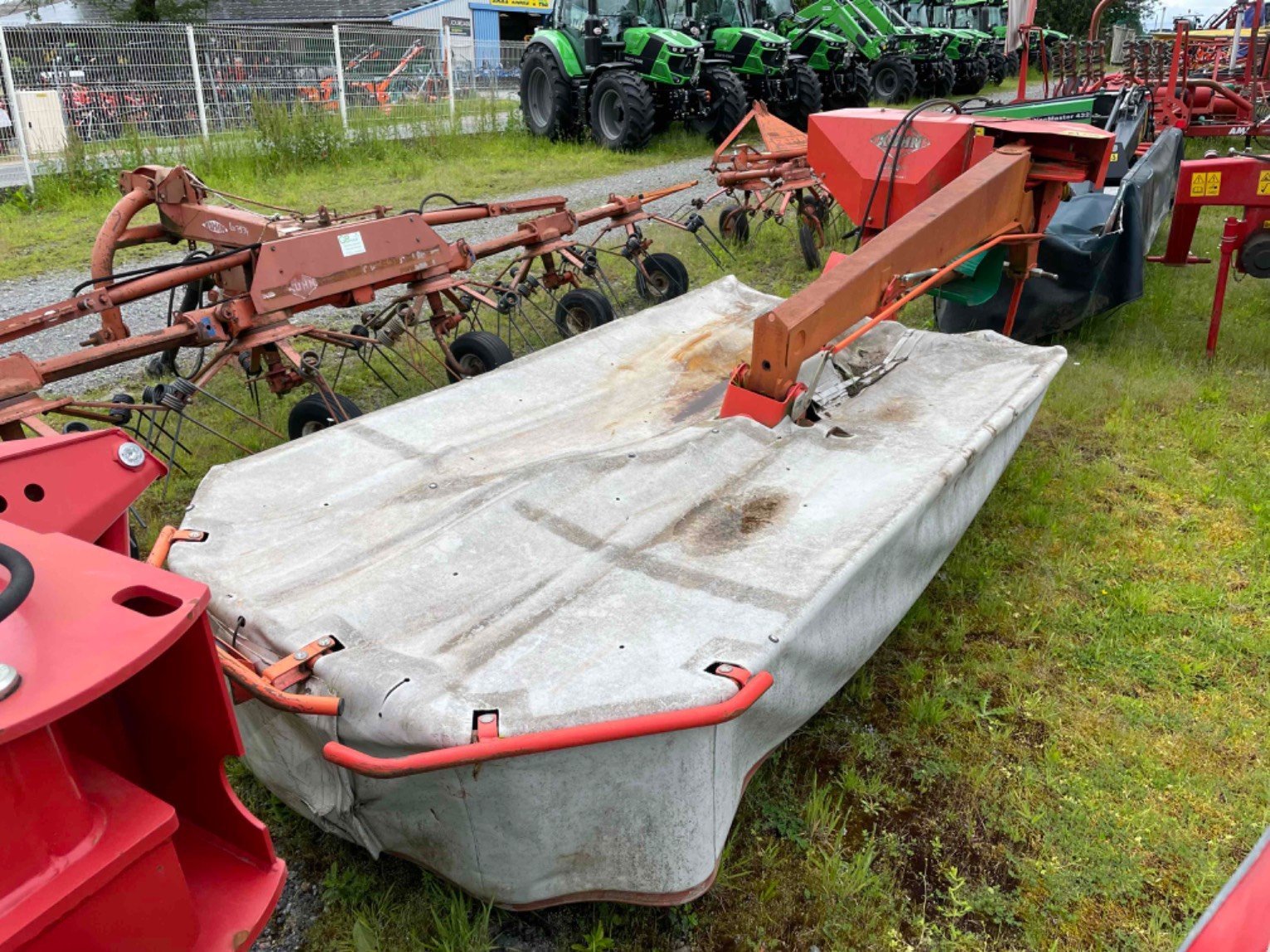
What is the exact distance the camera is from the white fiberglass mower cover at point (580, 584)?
1.68 m

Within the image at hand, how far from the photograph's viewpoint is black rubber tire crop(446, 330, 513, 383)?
4.03 meters

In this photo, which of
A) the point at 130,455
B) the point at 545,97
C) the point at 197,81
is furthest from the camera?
the point at 545,97

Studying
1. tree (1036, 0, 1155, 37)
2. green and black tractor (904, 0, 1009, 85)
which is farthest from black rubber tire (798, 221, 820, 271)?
tree (1036, 0, 1155, 37)

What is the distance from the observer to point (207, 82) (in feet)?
34.0

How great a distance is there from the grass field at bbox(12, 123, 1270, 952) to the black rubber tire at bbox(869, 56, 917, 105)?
1191 cm

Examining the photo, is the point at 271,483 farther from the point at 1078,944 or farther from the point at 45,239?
the point at 45,239

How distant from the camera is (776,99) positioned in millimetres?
11773

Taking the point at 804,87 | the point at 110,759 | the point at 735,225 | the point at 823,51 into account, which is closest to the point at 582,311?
the point at 735,225

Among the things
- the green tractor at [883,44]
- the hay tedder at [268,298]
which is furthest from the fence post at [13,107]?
the green tractor at [883,44]

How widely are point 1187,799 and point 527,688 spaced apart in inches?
61.8

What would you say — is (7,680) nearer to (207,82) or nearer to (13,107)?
(13,107)

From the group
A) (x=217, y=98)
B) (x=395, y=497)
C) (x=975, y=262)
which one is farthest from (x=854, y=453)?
(x=217, y=98)

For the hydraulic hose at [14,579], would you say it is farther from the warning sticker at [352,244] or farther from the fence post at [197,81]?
the fence post at [197,81]

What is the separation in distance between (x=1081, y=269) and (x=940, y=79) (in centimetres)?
1281
